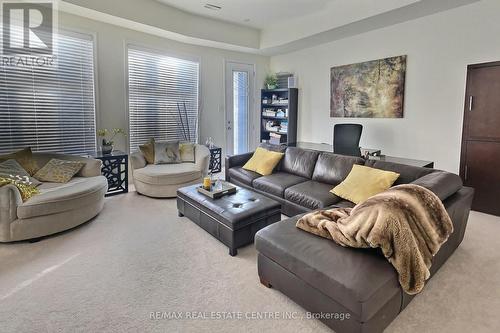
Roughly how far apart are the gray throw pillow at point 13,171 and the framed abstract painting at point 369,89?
15.7ft

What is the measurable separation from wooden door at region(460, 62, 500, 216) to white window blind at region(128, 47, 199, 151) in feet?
14.7

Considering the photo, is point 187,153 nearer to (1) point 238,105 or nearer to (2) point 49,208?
(1) point 238,105

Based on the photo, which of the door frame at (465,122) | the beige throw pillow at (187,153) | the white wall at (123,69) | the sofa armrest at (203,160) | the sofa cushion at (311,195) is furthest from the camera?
the beige throw pillow at (187,153)

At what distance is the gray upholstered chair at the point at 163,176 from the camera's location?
13.4 ft

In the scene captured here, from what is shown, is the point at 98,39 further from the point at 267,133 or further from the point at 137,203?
the point at 267,133

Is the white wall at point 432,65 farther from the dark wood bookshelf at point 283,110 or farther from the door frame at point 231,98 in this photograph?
the door frame at point 231,98

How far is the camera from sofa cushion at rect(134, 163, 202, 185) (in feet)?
13.4

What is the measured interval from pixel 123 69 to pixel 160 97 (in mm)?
772

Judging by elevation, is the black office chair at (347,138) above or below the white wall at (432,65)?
below

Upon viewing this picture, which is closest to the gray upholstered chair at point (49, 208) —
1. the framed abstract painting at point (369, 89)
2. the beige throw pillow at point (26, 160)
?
the beige throw pillow at point (26, 160)

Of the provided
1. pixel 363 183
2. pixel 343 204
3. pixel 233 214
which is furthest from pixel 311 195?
pixel 233 214

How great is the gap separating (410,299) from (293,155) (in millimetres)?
2473

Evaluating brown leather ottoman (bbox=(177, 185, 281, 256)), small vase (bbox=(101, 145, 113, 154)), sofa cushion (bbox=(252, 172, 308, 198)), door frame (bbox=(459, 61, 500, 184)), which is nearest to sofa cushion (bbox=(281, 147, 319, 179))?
sofa cushion (bbox=(252, 172, 308, 198))

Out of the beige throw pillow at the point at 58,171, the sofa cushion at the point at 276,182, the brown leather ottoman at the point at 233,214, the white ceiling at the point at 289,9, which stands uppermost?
the white ceiling at the point at 289,9
